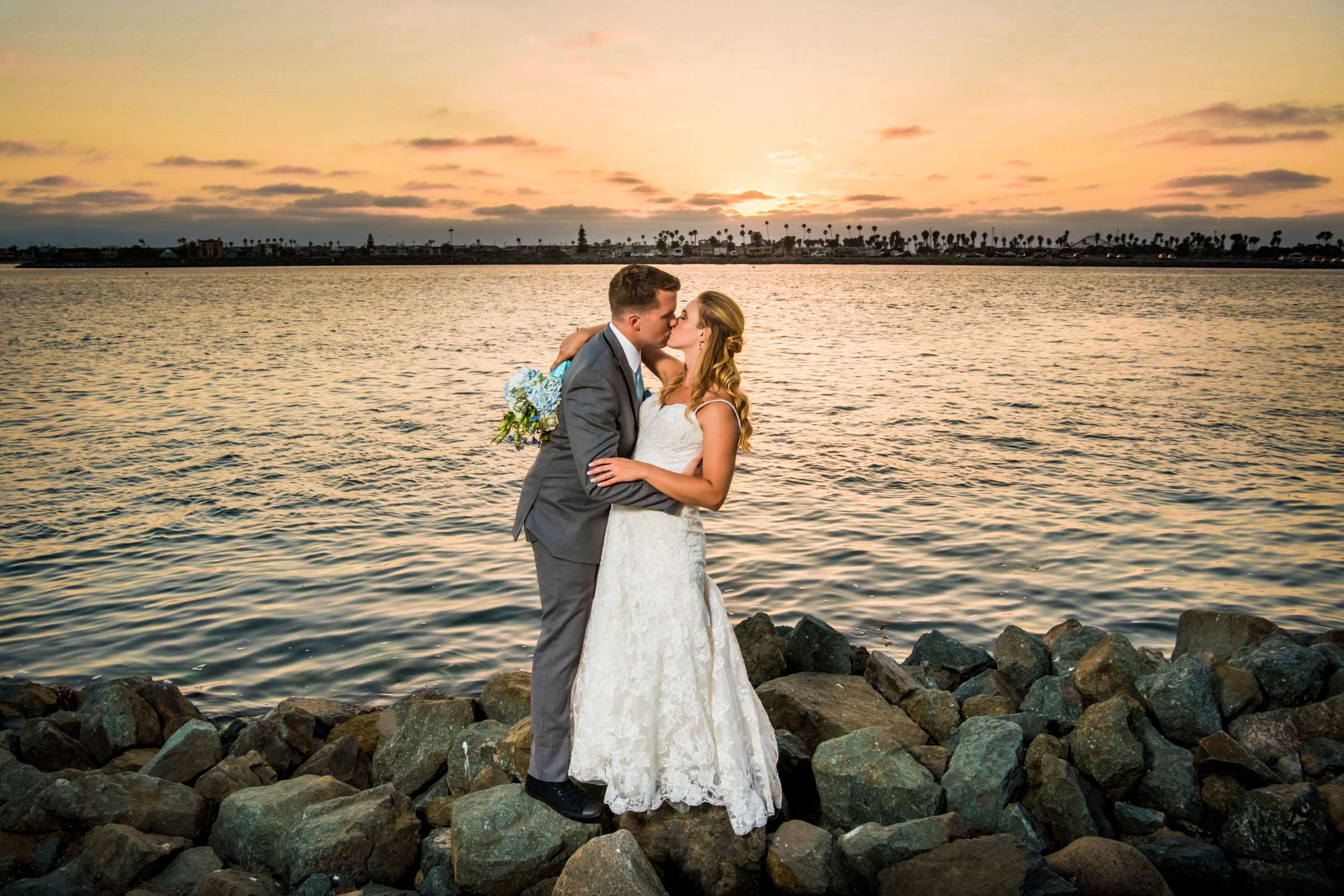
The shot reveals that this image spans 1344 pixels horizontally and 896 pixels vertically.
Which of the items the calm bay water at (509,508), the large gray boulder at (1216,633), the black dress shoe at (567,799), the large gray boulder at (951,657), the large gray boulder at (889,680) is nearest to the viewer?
the black dress shoe at (567,799)

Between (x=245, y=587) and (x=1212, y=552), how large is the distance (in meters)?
13.5

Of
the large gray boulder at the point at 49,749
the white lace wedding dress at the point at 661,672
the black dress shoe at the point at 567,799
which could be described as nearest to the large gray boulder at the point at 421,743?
the black dress shoe at the point at 567,799

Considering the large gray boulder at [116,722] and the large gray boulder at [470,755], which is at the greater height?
the large gray boulder at [470,755]

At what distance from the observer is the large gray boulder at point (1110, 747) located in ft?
18.8

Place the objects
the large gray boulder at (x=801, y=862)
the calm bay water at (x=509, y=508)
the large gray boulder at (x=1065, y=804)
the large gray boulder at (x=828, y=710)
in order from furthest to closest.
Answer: the calm bay water at (x=509, y=508), the large gray boulder at (x=828, y=710), the large gray boulder at (x=1065, y=804), the large gray boulder at (x=801, y=862)

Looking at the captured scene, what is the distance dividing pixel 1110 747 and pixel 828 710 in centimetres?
181

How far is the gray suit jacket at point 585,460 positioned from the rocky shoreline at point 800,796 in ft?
5.13

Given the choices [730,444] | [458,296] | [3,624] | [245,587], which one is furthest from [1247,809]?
[458,296]

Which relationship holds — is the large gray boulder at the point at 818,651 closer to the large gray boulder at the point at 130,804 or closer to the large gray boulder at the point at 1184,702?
the large gray boulder at the point at 1184,702

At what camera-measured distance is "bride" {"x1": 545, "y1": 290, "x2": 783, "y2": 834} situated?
491cm

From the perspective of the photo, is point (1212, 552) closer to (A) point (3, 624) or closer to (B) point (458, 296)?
(A) point (3, 624)

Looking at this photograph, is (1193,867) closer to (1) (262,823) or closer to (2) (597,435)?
(2) (597,435)

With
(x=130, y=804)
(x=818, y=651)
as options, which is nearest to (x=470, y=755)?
(x=130, y=804)

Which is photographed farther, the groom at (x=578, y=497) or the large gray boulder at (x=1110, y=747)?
the large gray boulder at (x=1110, y=747)
